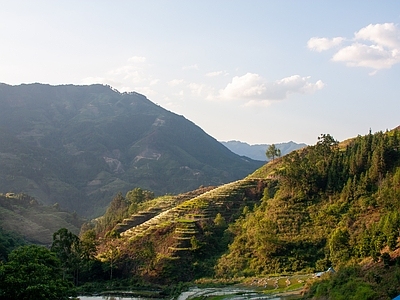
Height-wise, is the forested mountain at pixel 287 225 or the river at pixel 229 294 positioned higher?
A: the forested mountain at pixel 287 225

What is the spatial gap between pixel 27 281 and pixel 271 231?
20071 mm

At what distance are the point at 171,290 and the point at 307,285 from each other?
11.8m

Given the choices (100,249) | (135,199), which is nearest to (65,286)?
(100,249)

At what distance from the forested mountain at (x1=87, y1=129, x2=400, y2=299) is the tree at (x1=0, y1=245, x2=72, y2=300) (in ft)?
52.6

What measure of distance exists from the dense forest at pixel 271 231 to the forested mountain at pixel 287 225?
0.08 metres

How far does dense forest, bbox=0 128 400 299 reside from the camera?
31.2m

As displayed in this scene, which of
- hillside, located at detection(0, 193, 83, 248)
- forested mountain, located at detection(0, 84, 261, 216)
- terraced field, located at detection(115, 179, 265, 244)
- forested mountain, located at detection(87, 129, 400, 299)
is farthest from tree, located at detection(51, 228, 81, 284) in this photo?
forested mountain, located at detection(0, 84, 261, 216)

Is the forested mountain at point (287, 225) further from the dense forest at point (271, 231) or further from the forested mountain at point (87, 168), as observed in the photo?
the forested mountain at point (87, 168)

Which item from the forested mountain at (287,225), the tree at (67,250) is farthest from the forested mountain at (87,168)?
the tree at (67,250)

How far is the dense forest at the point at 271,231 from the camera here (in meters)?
31.2

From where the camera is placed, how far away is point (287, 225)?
3550 cm

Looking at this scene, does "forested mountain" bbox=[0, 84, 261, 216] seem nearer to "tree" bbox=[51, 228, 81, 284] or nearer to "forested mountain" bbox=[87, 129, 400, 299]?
"forested mountain" bbox=[87, 129, 400, 299]

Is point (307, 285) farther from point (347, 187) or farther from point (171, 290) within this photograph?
point (347, 187)

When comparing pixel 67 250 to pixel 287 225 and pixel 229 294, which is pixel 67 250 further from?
pixel 287 225
